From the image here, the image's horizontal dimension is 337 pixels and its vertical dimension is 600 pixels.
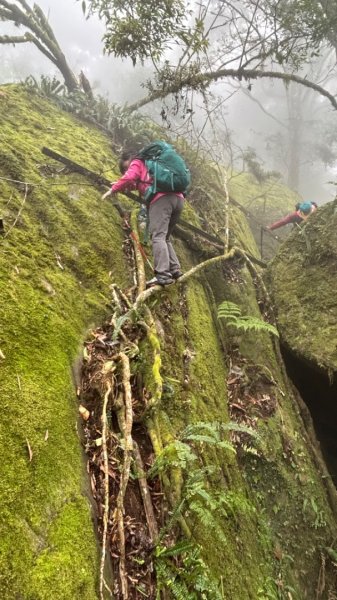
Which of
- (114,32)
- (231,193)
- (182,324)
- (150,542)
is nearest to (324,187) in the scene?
(231,193)

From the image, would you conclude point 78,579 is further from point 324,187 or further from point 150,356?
point 324,187

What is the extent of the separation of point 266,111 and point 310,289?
3377 centimetres

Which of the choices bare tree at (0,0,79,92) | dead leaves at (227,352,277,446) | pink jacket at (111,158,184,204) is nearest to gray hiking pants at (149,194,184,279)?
pink jacket at (111,158,184,204)

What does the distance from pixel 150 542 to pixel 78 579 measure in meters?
0.79

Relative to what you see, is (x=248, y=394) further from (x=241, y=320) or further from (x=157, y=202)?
(x=157, y=202)

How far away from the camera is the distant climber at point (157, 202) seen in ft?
17.6

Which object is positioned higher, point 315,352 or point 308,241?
point 308,241

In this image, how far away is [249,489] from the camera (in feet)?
14.5

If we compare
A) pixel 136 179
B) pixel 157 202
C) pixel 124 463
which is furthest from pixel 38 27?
pixel 124 463

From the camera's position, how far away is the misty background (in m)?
30.1

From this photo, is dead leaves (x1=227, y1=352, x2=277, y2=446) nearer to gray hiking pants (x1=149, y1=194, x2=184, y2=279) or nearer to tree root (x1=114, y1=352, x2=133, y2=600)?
gray hiking pants (x1=149, y1=194, x2=184, y2=279)

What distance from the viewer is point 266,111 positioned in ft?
115

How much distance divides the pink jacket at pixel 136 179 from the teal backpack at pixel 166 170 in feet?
0.49

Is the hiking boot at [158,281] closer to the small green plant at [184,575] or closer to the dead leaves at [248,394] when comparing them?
the dead leaves at [248,394]
